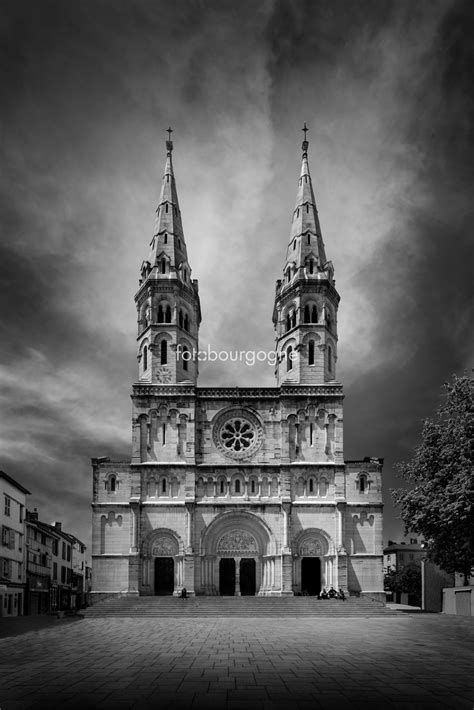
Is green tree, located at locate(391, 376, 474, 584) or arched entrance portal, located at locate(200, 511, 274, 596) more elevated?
green tree, located at locate(391, 376, 474, 584)

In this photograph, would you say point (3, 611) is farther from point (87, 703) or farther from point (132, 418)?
point (87, 703)

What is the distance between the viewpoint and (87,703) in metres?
13.8

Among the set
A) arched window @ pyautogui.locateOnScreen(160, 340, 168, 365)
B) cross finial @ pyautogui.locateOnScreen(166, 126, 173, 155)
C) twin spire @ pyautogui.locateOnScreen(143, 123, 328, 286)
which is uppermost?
cross finial @ pyautogui.locateOnScreen(166, 126, 173, 155)

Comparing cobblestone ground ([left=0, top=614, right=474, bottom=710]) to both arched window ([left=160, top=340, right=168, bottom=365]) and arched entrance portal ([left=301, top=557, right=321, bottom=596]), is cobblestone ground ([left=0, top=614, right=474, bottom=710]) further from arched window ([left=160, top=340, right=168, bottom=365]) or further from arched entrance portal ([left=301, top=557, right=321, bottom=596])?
arched window ([left=160, top=340, right=168, bottom=365])

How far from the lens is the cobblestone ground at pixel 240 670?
555 inches

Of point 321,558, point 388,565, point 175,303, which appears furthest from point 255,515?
point 388,565

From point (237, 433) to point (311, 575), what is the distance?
1376 centimetres

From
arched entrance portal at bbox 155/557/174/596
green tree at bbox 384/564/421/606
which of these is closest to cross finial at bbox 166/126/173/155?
arched entrance portal at bbox 155/557/174/596

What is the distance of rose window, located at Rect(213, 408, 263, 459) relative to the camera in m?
60.0

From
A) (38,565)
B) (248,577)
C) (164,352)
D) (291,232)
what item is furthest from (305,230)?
(38,565)

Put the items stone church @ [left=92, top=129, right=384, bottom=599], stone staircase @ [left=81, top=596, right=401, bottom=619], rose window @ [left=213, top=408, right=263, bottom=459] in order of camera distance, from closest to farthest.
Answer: stone staircase @ [left=81, top=596, right=401, bottom=619]
stone church @ [left=92, top=129, right=384, bottom=599]
rose window @ [left=213, top=408, right=263, bottom=459]

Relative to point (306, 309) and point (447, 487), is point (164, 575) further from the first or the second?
point (447, 487)

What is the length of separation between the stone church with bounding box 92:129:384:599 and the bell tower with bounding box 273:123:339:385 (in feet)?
0.67

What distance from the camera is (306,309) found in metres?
63.5
